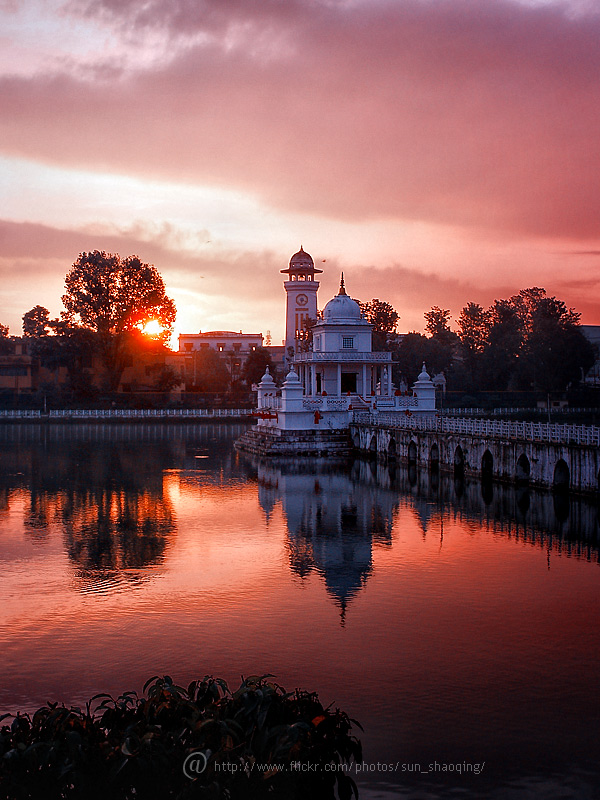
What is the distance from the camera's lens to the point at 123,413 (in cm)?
9612

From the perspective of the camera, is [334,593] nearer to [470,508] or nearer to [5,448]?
[470,508]

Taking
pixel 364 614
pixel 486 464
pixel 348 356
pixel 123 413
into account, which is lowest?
pixel 364 614

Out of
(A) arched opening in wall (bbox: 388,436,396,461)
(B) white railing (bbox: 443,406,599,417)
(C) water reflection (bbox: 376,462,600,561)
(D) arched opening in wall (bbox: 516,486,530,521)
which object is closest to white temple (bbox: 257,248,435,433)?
(A) arched opening in wall (bbox: 388,436,396,461)

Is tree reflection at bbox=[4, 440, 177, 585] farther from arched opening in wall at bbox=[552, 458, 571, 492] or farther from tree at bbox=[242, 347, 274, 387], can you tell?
tree at bbox=[242, 347, 274, 387]

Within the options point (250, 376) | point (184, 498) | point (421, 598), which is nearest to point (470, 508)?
point (184, 498)

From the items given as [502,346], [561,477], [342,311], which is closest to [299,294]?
[502,346]

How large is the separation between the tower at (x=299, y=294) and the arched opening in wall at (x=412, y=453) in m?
64.1

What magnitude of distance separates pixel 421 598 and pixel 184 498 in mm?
18825

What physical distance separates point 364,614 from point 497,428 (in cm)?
2416

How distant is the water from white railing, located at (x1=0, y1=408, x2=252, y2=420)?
59036 mm

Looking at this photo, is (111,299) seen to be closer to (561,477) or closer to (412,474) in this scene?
(412,474)

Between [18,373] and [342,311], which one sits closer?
[342,311]

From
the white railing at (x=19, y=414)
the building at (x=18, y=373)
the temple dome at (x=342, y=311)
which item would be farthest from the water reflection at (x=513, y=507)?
the building at (x=18, y=373)

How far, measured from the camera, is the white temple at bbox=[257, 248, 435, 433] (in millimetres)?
55875
